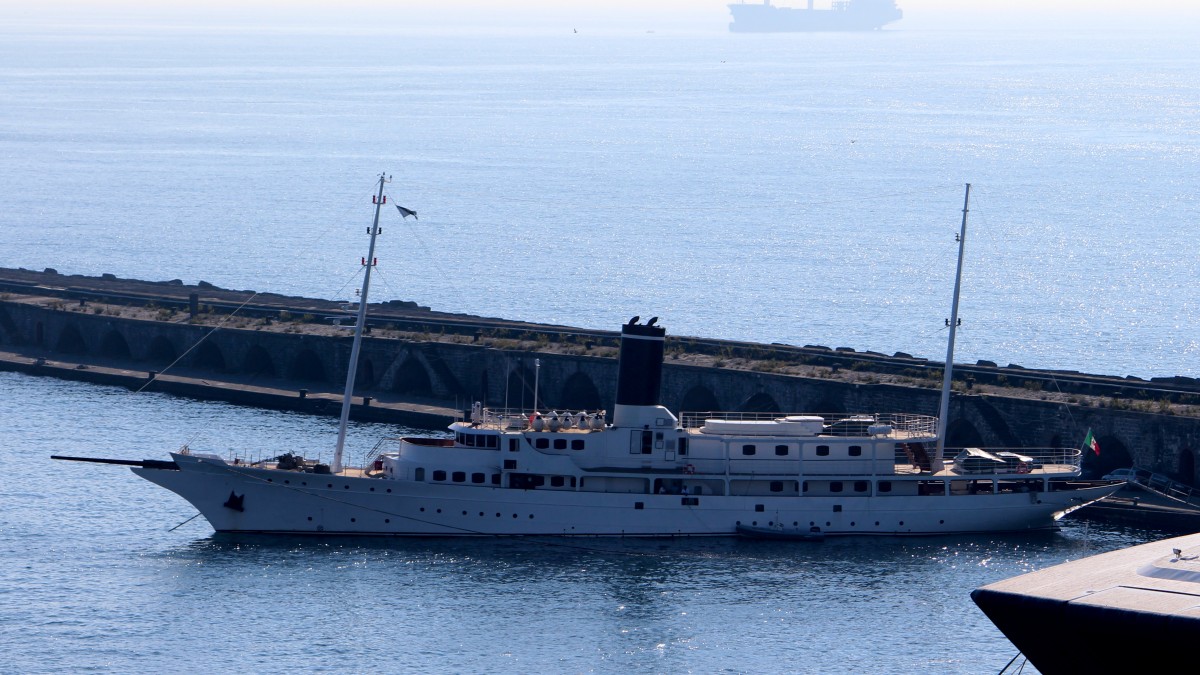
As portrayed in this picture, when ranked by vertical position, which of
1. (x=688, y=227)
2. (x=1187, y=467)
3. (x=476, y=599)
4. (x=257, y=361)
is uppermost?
(x=688, y=227)

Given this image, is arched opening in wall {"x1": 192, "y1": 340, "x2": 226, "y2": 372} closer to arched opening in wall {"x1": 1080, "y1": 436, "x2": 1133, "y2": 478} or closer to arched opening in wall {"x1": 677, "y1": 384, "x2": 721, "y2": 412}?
arched opening in wall {"x1": 677, "y1": 384, "x2": 721, "y2": 412}

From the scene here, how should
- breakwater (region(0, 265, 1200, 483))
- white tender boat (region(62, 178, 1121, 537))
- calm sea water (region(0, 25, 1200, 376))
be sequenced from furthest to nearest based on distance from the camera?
calm sea water (region(0, 25, 1200, 376)), breakwater (region(0, 265, 1200, 483)), white tender boat (region(62, 178, 1121, 537))

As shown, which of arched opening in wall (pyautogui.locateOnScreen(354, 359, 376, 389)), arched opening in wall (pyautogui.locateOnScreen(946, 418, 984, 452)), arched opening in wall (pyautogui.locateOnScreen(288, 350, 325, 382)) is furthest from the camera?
arched opening in wall (pyautogui.locateOnScreen(288, 350, 325, 382))

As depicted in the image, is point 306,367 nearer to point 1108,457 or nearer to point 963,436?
point 963,436

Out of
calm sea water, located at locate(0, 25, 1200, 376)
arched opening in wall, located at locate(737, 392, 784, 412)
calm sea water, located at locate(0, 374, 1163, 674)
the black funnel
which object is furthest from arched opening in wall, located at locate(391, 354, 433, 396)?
calm sea water, located at locate(0, 25, 1200, 376)

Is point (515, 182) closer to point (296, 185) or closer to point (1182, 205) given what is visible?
point (296, 185)

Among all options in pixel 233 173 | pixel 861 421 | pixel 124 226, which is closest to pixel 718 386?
pixel 861 421

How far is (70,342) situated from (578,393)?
84.6ft

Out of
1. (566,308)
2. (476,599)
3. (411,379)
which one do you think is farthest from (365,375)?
(566,308)

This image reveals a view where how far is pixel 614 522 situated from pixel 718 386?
15.4 m

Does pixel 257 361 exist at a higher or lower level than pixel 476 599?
higher

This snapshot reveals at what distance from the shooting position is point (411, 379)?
70438mm

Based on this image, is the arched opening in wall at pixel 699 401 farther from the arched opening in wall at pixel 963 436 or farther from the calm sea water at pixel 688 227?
the calm sea water at pixel 688 227

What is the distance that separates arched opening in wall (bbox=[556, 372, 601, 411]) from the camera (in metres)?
66.5
